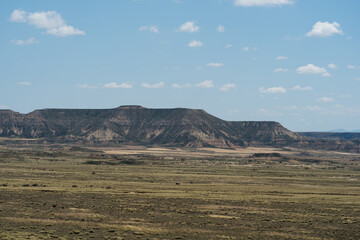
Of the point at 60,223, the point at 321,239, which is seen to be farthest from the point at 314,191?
the point at 60,223

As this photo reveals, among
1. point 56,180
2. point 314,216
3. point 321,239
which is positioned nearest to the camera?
point 321,239

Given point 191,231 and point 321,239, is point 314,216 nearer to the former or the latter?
point 321,239

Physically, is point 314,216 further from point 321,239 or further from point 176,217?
point 176,217

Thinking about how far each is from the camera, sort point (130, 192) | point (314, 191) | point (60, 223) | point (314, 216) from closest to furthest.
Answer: point (60, 223), point (314, 216), point (130, 192), point (314, 191)

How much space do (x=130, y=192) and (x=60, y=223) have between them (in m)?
25.1

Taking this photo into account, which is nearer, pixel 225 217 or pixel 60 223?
pixel 60 223

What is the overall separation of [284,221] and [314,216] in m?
5.12

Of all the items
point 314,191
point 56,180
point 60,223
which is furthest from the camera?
point 56,180

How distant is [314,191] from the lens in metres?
76.8

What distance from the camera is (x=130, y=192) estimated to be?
67375mm

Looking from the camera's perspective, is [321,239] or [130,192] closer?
[321,239]

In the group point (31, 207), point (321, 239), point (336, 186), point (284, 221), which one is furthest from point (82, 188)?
point (336, 186)

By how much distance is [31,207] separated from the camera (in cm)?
5112

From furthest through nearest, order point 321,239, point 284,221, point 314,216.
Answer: point 314,216 → point 284,221 → point 321,239
